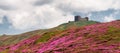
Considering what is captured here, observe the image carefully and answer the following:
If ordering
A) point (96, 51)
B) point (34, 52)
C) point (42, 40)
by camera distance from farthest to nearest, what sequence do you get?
point (42, 40)
point (34, 52)
point (96, 51)

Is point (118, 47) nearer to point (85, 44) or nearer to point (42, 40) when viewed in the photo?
point (85, 44)

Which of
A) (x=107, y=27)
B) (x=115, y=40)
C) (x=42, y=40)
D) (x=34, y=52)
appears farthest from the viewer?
(x=42, y=40)

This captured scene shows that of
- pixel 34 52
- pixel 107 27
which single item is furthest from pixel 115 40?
pixel 34 52

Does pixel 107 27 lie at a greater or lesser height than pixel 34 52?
greater

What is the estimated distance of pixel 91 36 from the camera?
2945 inches

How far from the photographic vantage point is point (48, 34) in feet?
317

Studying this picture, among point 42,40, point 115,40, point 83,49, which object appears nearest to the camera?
point 83,49

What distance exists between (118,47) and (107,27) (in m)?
23.3

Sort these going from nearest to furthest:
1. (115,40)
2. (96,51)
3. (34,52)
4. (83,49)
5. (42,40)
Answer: (96,51)
(83,49)
(115,40)
(34,52)
(42,40)

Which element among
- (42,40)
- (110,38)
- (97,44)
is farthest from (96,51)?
(42,40)

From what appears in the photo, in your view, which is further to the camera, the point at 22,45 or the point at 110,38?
the point at 22,45

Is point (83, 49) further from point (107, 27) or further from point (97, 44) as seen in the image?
point (107, 27)

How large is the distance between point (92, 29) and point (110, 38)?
1511cm

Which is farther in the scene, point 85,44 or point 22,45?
point 22,45
